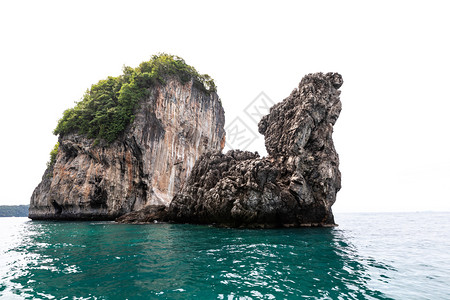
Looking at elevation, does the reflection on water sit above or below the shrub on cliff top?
below

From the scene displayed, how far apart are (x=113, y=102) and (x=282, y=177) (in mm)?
29758

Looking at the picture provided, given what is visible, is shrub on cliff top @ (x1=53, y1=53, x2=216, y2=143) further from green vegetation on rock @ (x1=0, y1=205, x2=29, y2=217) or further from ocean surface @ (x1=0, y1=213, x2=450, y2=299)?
green vegetation on rock @ (x1=0, y1=205, x2=29, y2=217)

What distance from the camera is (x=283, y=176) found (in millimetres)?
24266

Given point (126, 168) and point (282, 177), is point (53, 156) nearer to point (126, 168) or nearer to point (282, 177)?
point (126, 168)

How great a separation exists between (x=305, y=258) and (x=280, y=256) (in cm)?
103

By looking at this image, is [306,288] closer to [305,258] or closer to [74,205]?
[305,258]

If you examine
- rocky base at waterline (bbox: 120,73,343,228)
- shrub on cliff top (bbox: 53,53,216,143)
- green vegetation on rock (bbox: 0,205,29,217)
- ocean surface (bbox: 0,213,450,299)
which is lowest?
green vegetation on rock (bbox: 0,205,29,217)

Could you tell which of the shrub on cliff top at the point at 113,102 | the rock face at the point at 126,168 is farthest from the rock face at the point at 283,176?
the shrub on cliff top at the point at 113,102

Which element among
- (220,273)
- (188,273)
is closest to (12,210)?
(188,273)

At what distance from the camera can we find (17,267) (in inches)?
312

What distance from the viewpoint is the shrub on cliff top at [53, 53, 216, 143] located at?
34.8m

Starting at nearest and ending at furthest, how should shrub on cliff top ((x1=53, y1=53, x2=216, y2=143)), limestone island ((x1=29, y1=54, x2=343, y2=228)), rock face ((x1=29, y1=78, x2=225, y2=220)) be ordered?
limestone island ((x1=29, y1=54, x2=343, y2=228))
rock face ((x1=29, y1=78, x2=225, y2=220))
shrub on cliff top ((x1=53, y1=53, x2=216, y2=143))

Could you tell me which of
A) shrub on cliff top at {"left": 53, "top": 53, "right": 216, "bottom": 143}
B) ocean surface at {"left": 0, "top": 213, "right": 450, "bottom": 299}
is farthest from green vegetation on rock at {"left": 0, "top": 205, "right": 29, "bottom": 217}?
ocean surface at {"left": 0, "top": 213, "right": 450, "bottom": 299}

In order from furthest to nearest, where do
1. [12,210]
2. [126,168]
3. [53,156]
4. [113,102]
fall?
1. [12,210]
2. [53,156]
3. [113,102]
4. [126,168]
